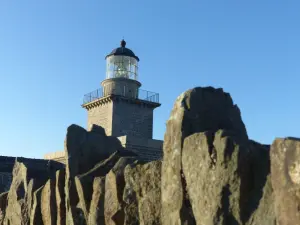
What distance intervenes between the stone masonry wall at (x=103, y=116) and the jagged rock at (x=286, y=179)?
98.1 ft

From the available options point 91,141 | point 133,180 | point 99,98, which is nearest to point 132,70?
point 99,98

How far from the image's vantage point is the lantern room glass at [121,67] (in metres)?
37.9

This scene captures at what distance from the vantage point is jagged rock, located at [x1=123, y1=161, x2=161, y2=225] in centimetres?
813

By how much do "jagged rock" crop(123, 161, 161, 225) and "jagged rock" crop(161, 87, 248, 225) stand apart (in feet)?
1.69

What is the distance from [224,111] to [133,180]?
6.82ft

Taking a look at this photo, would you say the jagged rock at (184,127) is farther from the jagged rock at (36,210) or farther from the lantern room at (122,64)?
the lantern room at (122,64)

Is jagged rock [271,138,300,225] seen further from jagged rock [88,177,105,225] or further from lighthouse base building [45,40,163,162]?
lighthouse base building [45,40,163,162]

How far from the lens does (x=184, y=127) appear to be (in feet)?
24.4

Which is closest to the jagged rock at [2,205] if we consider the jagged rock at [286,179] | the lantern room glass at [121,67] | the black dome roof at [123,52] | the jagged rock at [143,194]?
the jagged rock at [143,194]

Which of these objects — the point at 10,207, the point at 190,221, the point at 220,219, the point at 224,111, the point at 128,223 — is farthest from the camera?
the point at 10,207

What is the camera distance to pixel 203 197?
258 inches

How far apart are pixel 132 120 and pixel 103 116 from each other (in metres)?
2.21

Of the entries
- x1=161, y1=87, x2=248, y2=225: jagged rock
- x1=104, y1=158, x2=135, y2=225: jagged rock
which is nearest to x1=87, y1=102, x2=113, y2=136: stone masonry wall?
x1=104, y1=158, x2=135, y2=225: jagged rock

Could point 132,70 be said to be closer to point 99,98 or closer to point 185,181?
point 99,98
